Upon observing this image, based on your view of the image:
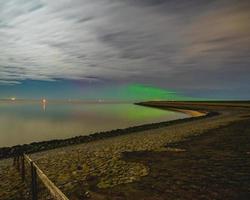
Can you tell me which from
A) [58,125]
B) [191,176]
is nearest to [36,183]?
[191,176]

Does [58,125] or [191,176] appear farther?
[58,125]

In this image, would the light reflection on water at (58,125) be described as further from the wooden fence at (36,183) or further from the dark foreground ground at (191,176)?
the wooden fence at (36,183)

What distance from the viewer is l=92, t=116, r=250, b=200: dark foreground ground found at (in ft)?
30.1

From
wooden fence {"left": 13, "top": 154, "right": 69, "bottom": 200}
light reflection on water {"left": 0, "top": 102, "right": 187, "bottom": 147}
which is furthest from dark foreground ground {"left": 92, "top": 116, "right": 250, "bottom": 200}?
light reflection on water {"left": 0, "top": 102, "right": 187, "bottom": 147}

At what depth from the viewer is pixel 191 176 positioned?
11.1m

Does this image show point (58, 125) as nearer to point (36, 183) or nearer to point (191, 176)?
point (191, 176)

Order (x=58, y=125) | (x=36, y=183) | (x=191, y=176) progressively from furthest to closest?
1. (x=58, y=125)
2. (x=191, y=176)
3. (x=36, y=183)

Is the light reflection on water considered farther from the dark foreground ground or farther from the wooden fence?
the wooden fence

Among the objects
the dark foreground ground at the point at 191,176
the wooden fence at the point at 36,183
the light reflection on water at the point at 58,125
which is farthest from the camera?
the light reflection on water at the point at 58,125

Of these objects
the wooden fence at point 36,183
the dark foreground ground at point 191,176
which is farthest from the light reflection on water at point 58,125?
the wooden fence at point 36,183

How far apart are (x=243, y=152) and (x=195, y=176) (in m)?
5.99

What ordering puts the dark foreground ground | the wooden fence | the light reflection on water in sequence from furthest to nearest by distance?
the light reflection on water → the dark foreground ground → the wooden fence

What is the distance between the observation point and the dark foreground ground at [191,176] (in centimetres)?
917

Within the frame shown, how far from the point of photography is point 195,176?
36.4 ft
